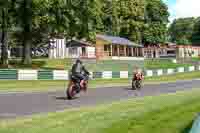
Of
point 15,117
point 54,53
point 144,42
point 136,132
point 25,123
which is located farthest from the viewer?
point 144,42

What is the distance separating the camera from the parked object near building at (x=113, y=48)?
77.4 meters

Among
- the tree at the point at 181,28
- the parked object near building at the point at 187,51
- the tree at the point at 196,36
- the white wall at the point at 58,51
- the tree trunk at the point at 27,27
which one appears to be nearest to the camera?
the tree trunk at the point at 27,27

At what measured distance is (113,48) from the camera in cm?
8131

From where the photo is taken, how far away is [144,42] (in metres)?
107

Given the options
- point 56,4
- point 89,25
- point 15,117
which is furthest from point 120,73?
point 15,117

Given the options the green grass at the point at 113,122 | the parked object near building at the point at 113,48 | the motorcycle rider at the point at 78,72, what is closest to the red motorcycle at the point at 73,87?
the motorcycle rider at the point at 78,72

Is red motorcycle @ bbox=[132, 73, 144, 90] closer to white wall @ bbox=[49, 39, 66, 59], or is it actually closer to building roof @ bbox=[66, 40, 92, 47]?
white wall @ bbox=[49, 39, 66, 59]

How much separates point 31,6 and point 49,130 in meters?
36.1

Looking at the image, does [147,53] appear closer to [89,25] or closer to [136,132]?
[89,25]

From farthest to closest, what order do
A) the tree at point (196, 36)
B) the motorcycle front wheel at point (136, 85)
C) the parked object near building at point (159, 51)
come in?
the tree at point (196, 36) < the parked object near building at point (159, 51) < the motorcycle front wheel at point (136, 85)

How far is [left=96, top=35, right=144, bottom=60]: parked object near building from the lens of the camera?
77438 millimetres

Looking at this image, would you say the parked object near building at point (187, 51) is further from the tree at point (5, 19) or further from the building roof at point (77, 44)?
the tree at point (5, 19)

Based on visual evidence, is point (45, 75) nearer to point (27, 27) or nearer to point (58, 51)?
point (27, 27)

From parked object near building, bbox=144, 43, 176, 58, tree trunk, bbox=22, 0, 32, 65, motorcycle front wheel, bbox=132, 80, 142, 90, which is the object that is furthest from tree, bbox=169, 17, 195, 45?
motorcycle front wheel, bbox=132, 80, 142, 90
